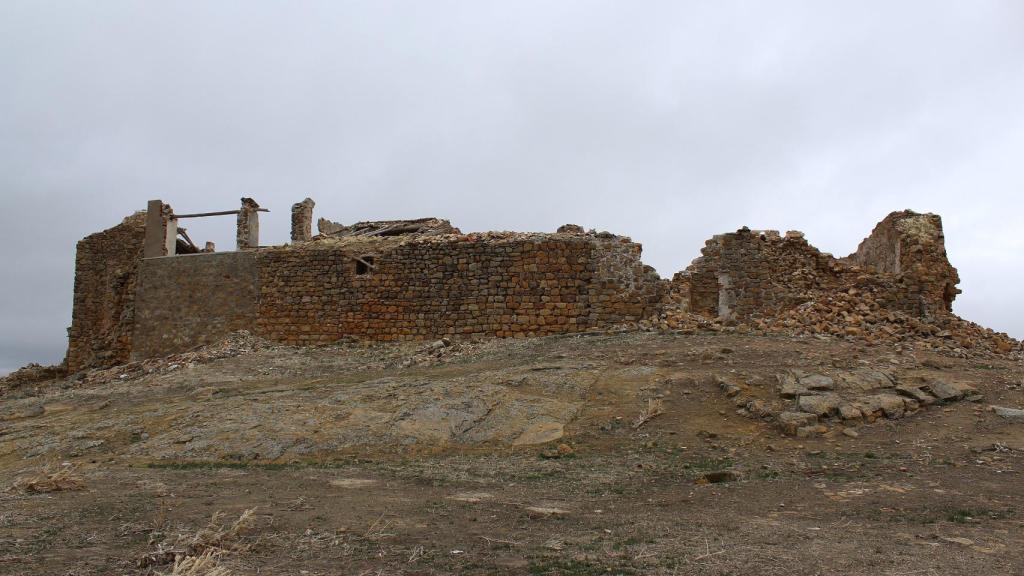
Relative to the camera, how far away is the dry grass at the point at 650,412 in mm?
8070

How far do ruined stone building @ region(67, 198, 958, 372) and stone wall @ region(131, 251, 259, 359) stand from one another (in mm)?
27

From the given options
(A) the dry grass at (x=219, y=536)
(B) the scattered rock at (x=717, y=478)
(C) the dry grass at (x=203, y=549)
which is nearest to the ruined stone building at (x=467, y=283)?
(B) the scattered rock at (x=717, y=478)

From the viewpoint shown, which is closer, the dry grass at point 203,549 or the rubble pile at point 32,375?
the dry grass at point 203,549

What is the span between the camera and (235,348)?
14.2m

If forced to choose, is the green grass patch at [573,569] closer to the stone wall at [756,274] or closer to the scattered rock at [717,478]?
the scattered rock at [717,478]

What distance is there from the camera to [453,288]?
541 inches

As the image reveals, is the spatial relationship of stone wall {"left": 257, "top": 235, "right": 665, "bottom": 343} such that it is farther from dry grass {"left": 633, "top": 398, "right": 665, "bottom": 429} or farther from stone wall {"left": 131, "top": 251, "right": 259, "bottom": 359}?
dry grass {"left": 633, "top": 398, "right": 665, "bottom": 429}

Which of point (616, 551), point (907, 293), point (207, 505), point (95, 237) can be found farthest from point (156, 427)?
point (907, 293)

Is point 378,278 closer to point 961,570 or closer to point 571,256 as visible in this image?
point 571,256

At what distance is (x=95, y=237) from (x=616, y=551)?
17.8 m

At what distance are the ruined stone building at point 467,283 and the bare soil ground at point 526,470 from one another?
1329 mm

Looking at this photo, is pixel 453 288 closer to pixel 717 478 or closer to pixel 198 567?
pixel 717 478

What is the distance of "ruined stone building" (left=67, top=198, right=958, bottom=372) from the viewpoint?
13180mm

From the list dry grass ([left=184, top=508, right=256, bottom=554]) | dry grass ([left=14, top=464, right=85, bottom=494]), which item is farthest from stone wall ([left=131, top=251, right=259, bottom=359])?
dry grass ([left=184, top=508, right=256, bottom=554])
